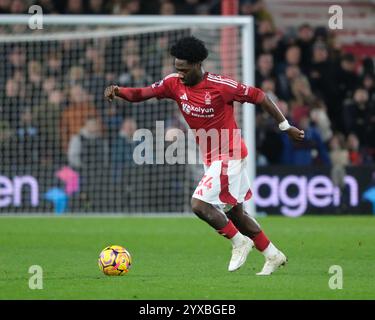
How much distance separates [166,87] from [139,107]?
32.0 ft

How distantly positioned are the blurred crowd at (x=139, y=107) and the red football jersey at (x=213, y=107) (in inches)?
336

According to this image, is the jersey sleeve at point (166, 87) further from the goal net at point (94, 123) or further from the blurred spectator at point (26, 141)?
the blurred spectator at point (26, 141)

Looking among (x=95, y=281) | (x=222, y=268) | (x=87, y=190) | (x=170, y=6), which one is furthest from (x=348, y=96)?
(x=95, y=281)

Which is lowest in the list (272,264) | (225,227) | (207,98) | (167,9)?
(272,264)

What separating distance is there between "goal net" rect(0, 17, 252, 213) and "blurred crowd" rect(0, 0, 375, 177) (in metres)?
0.02

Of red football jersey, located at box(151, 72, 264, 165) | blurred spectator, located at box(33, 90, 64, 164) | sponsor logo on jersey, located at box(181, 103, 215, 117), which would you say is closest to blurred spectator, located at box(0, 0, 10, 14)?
blurred spectator, located at box(33, 90, 64, 164)

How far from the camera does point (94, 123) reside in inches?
796

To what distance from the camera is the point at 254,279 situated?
10.2 metres

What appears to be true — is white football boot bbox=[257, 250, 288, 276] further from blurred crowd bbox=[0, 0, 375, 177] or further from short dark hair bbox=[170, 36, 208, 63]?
blurred crowd bbox=[0, 0, 375, 177]

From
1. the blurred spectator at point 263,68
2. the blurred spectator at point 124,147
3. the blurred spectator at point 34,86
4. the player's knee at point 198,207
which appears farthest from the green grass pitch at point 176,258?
the blurred spectator at point 263,68

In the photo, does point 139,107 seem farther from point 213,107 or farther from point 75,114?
point 213,107

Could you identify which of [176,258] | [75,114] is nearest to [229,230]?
[176,258]
